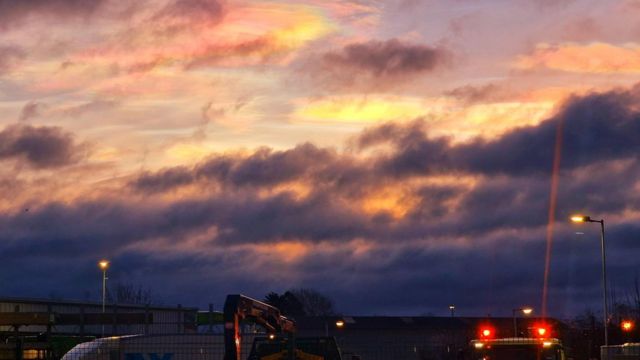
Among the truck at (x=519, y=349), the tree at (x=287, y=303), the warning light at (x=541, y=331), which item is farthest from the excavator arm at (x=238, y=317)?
the tree at (x=287, y=303)

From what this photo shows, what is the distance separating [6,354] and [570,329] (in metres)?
56.5

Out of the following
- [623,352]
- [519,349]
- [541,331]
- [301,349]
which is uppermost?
[541,331]

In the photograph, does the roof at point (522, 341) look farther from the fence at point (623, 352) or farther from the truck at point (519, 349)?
the fence at point (623, 352)

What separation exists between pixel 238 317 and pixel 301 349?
5.37m

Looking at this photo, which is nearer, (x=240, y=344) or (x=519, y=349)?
(x=240, y=344)

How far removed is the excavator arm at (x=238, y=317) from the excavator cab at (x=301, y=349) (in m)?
0.43

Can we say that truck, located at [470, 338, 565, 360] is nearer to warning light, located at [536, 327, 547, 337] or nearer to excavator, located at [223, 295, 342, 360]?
warning light, located at [536, 327, 547, 337]

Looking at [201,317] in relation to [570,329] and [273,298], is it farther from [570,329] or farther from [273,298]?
[273,298]

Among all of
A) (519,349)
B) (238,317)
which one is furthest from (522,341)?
(238,317)

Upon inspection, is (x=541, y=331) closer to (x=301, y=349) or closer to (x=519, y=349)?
(x=519, y=349)

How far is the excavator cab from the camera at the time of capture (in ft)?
99.3

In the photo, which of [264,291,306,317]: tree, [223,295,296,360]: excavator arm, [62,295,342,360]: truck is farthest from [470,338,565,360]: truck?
[264,291,306,317]: tree

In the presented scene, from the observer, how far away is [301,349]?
30.7 metres

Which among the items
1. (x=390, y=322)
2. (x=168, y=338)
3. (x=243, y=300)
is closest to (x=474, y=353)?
(x=243, y=300)
